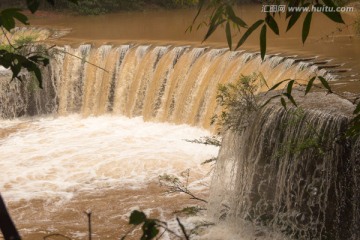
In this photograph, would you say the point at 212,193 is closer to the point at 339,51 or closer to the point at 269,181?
the point at 269,181

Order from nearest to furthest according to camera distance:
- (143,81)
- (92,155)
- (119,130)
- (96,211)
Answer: (96,211)
(92,155)
(119,130)
(143,81)

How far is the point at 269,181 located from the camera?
5.57 m

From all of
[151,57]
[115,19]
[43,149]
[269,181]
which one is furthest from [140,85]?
[115,19]

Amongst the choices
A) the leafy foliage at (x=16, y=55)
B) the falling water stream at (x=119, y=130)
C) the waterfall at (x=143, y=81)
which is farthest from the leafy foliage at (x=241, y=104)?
the leafy foliage at (x=16, y=55)

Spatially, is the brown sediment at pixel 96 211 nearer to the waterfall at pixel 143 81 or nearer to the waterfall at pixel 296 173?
the waterfall at pixel 296 173

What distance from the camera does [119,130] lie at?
1021 centimetres

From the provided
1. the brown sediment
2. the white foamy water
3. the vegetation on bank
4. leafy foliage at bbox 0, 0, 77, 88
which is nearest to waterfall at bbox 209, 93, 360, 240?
the brown sediment

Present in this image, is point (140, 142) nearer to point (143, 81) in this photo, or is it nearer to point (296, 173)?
point (143, 81)

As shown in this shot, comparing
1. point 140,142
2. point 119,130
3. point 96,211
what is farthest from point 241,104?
point 119,130

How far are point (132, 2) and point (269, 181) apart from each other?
16739 mm

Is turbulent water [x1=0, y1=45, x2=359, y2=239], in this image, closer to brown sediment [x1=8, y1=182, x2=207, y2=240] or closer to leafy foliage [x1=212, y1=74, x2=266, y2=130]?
brown sediment [x1=8, y1=182, x2=207, y2=240]

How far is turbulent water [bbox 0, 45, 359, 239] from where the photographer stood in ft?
17.6

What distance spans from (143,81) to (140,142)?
5.76 feet

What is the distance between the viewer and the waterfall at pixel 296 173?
15.9 ft
